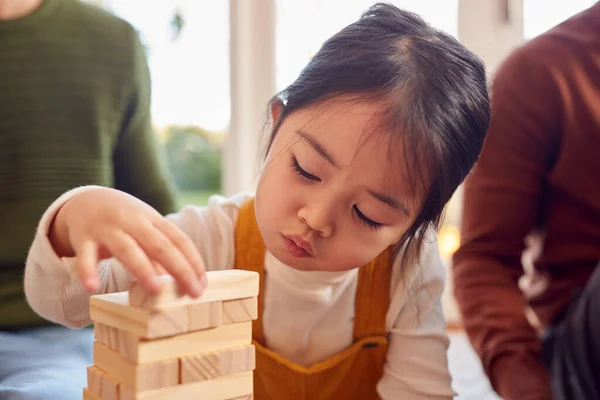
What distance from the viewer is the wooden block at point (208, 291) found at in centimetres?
45

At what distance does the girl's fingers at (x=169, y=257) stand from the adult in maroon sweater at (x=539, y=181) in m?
0.49

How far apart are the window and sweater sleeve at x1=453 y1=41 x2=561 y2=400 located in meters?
0.96

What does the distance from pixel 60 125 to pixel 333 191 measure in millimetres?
514

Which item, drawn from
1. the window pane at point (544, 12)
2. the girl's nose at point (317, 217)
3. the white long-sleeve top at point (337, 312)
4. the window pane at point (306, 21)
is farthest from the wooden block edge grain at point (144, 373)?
the window pane at point (544, 12)

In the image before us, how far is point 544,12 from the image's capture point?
1528 mm

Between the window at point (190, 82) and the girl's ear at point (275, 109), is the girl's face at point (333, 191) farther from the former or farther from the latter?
the window at point (190, 82)

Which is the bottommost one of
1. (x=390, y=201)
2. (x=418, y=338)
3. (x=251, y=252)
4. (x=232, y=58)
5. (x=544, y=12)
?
(x=418, y=338)

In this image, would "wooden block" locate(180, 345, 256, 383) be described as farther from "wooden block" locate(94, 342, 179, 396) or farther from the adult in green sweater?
the adult in green sweater

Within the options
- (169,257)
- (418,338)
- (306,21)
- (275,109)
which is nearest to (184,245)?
(169,257)

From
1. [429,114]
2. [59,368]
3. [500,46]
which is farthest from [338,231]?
[500,46]

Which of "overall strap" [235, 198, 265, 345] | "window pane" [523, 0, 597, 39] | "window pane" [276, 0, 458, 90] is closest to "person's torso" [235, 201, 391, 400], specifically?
"overall strap" [235, 198, 265, 345]

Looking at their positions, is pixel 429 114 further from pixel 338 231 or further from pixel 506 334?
pixel 506 334

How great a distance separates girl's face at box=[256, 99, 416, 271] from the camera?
59 centimetres

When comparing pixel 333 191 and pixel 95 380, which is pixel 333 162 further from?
pixel 95 380
